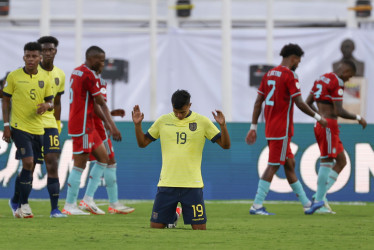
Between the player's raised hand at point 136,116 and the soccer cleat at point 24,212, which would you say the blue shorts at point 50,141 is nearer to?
the soccer cleat at point 24,212

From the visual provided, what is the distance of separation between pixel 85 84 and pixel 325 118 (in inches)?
137

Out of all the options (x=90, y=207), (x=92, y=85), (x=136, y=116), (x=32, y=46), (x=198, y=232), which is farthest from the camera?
(x=90, y=207)

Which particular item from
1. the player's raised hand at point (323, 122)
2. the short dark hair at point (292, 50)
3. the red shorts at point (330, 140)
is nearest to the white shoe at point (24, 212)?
the player's raised hand at point (323, 122)

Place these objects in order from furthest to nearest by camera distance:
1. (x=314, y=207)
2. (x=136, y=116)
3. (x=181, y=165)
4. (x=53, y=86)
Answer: (x=314, y=207) < (x=53, y=86) < (x=181, y=165) < (x=136, y=116)

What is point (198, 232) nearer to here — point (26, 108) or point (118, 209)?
point (26, 108)

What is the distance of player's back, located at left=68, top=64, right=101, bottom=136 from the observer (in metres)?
12.0

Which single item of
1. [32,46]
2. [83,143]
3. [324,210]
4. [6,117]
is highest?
[32,46]

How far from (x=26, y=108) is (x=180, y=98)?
2.57 m

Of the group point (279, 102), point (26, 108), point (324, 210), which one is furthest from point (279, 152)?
point (26, 108)

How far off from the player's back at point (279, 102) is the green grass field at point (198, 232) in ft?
3.74

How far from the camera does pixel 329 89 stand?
13062 mm

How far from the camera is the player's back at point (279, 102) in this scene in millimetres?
12477

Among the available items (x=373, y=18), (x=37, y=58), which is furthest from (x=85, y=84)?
(x=373, y=18)

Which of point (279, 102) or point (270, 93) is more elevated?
point (270, 93)
